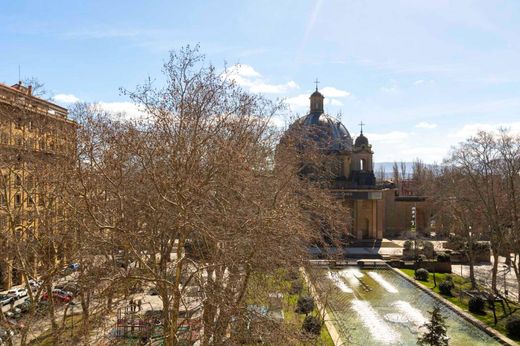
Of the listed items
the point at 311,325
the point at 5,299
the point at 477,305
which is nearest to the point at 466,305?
the point at 477,305

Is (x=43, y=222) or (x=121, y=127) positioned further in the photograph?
(x=43, y=222)

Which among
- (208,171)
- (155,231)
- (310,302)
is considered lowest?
(310,302)

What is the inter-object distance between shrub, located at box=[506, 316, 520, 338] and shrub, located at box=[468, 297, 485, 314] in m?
3.38

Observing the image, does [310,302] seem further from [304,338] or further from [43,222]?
[43,222]

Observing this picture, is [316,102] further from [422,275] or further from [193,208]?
[193,208]

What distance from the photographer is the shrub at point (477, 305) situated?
950 inches

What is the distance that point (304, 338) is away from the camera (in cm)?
1057

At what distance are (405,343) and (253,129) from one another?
11479 millimetres

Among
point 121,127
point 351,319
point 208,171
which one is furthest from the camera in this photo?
point 351,319

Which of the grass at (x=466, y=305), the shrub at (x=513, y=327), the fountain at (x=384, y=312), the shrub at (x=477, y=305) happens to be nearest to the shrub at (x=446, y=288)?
the grass at (x=466, y=305)

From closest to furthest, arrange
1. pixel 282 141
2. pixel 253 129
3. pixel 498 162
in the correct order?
pixel 253 129, pixel 282 141, pixel 498 162

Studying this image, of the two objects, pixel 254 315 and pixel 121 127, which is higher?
pixel 121 127

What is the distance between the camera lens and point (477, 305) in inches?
950

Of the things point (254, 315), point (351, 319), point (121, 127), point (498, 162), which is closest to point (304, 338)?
point (254, 315)
